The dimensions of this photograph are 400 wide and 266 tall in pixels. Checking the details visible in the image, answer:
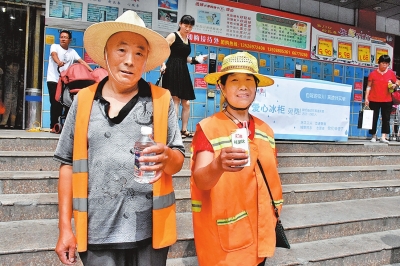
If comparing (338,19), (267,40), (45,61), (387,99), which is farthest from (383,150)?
(45,61)

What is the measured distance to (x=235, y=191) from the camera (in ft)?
5.75

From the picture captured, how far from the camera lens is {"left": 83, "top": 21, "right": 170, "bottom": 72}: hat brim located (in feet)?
4.74

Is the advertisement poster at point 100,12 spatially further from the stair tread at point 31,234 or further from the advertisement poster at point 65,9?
the stair tread at point 31,234

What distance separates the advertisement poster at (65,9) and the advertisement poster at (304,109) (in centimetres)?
400

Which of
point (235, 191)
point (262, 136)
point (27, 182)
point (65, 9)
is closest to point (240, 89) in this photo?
point (262, 136)

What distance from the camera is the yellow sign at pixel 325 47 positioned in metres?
9.59

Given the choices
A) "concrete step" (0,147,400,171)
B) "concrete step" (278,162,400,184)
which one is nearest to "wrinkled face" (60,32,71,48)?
"concrete step" (0,147,400,171)

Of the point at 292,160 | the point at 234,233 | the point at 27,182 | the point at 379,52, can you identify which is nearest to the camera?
the point at 234,233

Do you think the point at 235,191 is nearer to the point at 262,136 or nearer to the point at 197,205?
the point at 197,205

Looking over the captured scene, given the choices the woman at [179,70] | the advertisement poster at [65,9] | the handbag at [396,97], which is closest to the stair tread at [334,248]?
the woman at [179,70]

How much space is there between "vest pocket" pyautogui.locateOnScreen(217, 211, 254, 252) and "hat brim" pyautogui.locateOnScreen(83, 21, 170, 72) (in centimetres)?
86

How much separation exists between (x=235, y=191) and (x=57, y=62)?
5.17 metres

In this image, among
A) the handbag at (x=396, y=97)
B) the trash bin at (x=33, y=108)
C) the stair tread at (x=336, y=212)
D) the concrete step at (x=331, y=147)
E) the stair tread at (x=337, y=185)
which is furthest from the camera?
the handbag at (x=396, y=97)

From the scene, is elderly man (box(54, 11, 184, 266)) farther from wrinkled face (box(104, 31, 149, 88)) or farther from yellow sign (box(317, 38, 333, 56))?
yellow sign (box(317, 38, 333, 56))
